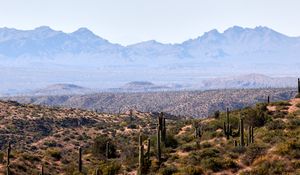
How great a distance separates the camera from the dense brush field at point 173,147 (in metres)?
29.6

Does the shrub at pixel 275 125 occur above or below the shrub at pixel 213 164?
above

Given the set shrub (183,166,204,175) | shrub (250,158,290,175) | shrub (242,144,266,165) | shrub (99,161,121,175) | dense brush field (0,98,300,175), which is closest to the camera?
shrub (250,158,290,175)

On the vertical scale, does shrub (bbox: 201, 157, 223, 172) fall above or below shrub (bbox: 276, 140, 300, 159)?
below

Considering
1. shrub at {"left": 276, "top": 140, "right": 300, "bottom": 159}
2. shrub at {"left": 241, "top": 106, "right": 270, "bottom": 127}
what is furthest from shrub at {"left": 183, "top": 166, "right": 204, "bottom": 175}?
shrub at {"left": 241, "top": 106, "right": 270, "bottom": 127}

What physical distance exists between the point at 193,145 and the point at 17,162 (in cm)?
1337

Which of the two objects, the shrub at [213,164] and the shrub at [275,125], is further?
the shrub at [275,125]

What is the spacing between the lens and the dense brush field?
97.2ft

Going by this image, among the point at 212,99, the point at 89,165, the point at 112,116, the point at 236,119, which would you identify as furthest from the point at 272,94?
the point at 89,165

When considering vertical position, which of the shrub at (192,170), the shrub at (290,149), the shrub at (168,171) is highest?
the shrub at (290,149)

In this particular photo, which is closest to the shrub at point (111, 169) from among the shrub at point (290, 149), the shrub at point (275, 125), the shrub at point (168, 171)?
the shrub at point (168, 171)

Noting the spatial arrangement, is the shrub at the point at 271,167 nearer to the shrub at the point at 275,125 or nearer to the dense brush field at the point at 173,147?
the dense brush field at the point at 173,147

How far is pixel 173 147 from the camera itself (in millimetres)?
39844

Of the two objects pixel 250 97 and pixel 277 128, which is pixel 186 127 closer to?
pixel 277 128

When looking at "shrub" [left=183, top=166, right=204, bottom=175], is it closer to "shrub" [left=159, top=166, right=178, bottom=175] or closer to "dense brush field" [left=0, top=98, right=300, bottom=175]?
"dense brush field" [left=0, top=98, right=300, bottom=175]
